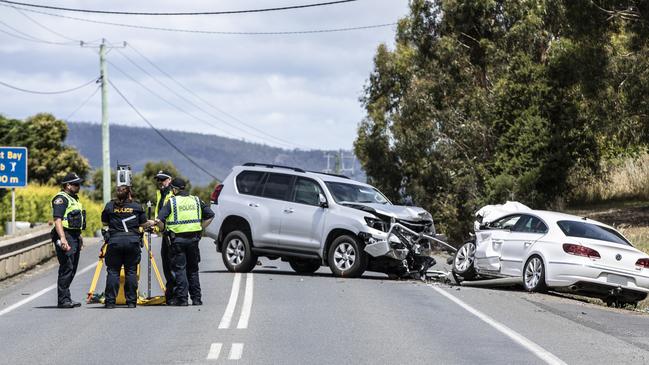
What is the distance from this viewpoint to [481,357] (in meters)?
10.2

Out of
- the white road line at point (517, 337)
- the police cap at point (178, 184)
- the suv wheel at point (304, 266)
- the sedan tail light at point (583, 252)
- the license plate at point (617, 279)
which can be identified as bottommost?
the white road line at point (517, 337)

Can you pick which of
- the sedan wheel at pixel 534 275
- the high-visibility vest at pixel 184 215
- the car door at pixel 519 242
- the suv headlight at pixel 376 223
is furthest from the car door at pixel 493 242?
the high-visibility vest at pixel 184 215

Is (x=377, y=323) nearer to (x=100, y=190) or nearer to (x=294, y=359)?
(x=294, y=359)

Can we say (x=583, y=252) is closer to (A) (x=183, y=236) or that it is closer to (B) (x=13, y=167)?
(A) (x=183, y=236)

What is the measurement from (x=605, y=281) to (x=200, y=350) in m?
9.06

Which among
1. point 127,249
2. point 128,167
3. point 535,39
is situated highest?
point 535,39

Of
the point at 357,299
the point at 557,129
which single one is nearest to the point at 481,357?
the point at 357,299

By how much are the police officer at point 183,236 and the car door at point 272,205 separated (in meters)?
5.33

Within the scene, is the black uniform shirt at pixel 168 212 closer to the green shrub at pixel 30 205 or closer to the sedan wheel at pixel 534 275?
the sedan wheel at pixel 534 275

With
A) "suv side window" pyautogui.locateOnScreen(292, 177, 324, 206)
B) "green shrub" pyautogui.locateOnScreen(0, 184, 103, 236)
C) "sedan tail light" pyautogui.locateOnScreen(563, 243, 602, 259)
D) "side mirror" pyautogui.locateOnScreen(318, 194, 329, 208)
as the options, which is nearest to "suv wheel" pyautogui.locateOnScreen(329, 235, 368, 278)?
"side mirror" pyautogui.locateOnScreen(318, 194, 329, 208)

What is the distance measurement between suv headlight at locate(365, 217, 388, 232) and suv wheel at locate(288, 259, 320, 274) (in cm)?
252

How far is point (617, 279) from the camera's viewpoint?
17.5 meters

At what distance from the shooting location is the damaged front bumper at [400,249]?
19.5m

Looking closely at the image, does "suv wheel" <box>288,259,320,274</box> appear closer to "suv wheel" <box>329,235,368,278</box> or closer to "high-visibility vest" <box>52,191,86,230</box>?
"suv wheel" <box>329,235,368,278</box>
